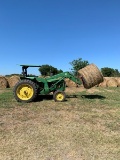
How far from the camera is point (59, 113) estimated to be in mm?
8883

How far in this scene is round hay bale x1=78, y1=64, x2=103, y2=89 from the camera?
486 inches

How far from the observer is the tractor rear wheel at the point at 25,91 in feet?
38.1

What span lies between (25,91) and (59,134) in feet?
18.7

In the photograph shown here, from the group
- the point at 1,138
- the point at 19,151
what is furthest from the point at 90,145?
the point at 1,138

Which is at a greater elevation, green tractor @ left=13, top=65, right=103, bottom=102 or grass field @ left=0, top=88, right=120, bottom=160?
green tractor @ left=13, top=65, right=103, bottom=102

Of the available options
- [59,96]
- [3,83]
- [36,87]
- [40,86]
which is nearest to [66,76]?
[59,96]

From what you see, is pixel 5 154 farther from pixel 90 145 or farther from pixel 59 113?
pixel 59 113

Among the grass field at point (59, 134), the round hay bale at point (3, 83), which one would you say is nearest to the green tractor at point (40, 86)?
the grass field at point (59, 134)

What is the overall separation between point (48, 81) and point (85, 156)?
24.3 feet

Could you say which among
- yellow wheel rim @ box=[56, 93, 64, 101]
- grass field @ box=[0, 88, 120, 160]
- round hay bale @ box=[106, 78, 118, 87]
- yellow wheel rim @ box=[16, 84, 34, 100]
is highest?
round hay bale @ box=[106, 78, 118, 87]

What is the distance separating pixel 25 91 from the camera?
11.7 meters

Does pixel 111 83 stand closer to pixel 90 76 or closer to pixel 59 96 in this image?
pixel 90 76

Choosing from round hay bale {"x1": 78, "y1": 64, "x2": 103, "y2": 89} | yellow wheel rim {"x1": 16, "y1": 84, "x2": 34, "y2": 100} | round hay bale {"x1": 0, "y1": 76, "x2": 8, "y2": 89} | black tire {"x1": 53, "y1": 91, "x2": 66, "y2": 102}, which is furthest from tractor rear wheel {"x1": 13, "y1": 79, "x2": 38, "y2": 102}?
round hay bale {"x1": 0, "y1": 76, "x2": 8, "y2": 89}

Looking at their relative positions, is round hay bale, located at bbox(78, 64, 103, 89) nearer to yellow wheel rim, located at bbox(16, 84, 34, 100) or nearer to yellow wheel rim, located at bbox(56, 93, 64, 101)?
yellow wheel rim, located at bbox(56, 93, 64, 101)
